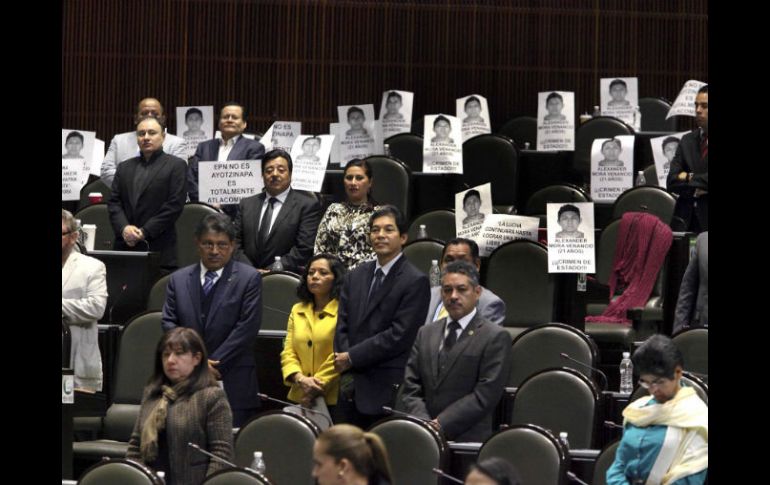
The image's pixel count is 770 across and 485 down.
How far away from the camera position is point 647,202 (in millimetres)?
9555

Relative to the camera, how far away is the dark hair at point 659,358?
5.17 metres

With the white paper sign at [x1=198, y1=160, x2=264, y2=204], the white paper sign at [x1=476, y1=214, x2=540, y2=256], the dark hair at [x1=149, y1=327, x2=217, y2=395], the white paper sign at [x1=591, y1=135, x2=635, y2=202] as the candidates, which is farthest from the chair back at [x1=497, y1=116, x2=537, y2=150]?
the dark hair at [x1=149, y1=327, x2=217, y2=395]

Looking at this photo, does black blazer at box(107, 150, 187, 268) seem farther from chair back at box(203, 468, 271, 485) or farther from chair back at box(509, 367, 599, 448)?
chair back at box(203, 468, 271, 485)

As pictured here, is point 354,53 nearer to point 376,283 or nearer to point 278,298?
point 278,298

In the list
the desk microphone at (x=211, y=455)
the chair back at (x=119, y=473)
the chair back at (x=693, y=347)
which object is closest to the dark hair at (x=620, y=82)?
the chair back at (x=693, y=347)

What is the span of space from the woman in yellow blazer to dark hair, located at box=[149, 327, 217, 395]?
40.6 inches

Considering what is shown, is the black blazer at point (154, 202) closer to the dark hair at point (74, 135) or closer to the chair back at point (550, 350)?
the dark hair at point (74, 135)

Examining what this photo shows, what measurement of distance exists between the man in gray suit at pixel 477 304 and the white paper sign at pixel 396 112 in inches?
170

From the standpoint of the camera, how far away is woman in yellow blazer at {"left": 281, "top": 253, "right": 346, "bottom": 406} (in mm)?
7145

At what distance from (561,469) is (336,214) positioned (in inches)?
113

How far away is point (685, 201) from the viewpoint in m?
9.27

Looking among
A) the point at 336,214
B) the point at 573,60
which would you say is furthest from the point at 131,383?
the point at 573,60

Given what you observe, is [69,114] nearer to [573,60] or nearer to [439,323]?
[573,60]
